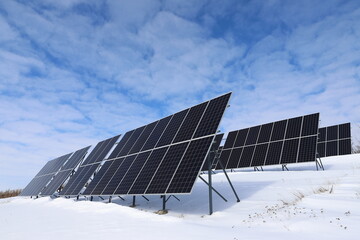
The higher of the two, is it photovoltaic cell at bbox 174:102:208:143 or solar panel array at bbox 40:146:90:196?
photovoltaic cell at bbox 174:102:208:143

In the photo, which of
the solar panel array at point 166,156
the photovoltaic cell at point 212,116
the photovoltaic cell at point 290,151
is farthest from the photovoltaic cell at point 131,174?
the photovoltaic cell at point 290,151

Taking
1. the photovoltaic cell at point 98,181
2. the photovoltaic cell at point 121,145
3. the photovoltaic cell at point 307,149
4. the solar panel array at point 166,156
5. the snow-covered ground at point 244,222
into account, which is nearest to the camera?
the snow-covered ground at point 244,222

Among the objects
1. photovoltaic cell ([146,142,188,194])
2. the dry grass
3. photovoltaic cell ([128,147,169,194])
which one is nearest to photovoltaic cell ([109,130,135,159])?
photovoltaic cell ([128,147,169,194])

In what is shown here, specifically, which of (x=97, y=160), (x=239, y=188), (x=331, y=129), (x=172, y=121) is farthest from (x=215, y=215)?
(x=331, y=129)

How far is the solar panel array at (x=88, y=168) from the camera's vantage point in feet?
63.6

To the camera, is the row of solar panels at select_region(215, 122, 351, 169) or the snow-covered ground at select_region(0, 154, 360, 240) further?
the row of solar panels at select_region(215, 122, 351, 169)

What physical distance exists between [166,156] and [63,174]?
707 inches

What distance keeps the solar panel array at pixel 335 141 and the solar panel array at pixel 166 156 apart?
20931 millimetres

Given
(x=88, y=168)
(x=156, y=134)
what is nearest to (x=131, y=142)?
(x=156, y=134)

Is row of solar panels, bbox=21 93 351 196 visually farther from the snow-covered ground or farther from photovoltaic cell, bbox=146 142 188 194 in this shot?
the snow-covered ground

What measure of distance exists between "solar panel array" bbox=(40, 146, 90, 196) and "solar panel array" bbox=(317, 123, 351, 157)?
25.6m

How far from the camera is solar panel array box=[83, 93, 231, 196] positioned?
10.0 m

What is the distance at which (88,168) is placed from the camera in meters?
21.1

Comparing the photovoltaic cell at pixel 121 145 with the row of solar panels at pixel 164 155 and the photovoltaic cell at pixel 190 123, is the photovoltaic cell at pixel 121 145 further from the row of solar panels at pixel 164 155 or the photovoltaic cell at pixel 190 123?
the photovoltaic cell at pixel 190 123
